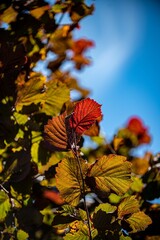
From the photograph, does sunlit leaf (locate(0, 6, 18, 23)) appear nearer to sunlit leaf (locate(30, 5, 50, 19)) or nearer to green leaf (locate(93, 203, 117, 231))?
sunlit leaf (locate(30, 5, 50, 19))

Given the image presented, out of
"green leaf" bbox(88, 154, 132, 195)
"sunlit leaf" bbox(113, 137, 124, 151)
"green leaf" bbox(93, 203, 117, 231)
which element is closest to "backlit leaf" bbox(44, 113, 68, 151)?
"green leaf" bbox(88, 154, 132, 195)

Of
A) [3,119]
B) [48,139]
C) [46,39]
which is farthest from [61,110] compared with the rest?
[46,39]

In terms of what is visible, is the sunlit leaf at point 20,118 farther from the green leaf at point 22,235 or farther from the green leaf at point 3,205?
the green leaf at point 22,235

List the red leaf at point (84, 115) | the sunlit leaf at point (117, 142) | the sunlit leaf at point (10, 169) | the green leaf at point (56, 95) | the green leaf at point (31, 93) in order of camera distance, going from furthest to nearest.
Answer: the sunlit leaf at point (117, 142)
the green leaf at point (56, 95)
the green leaf at point (31, 93)
the sunlit leaf at point (10, 169)
the red leaf at point (84, 115)

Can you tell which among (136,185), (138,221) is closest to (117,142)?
(136,185)

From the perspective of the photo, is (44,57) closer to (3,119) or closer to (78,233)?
(3,119)

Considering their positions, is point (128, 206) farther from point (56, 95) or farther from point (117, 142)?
point (117, 142)

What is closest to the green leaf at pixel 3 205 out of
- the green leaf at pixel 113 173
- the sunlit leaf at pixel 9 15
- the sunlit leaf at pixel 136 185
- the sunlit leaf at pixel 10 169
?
the sunlit leaf at pixel 10 169
